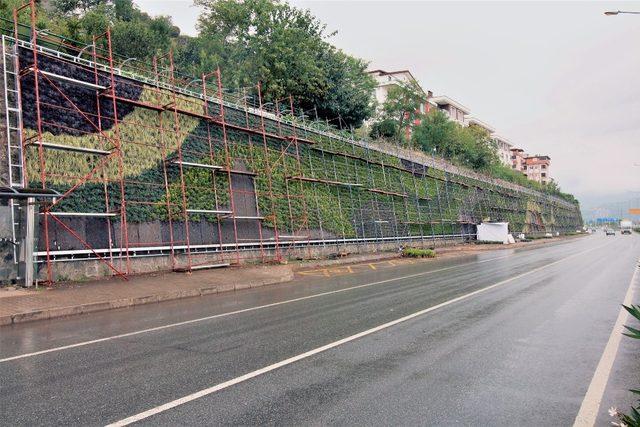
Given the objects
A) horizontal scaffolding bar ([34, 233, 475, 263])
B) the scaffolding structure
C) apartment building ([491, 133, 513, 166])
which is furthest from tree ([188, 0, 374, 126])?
apartment building ([491, 133, 513, 166])

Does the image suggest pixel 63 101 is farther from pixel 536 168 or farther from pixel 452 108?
pixel 536 168

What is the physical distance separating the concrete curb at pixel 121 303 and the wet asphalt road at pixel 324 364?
485 mm

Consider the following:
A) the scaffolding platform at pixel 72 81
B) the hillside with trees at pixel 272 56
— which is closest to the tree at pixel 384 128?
the hillside with trees at pixel 272 56

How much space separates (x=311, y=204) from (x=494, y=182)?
43.4 meters

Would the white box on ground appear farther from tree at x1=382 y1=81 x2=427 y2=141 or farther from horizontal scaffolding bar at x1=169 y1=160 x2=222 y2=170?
horizontal scaffolding bar at x1=169 y1=160 x2=222 y2=170

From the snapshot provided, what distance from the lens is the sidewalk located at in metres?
10.1

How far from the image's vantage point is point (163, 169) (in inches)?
699

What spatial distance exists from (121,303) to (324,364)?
295 inches

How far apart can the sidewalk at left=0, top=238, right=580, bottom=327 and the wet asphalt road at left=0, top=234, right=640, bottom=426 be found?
0.63 m

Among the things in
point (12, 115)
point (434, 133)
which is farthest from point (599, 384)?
point (434, 133)

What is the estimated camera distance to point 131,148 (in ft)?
54.9

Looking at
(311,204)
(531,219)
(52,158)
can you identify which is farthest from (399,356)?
(531,219)

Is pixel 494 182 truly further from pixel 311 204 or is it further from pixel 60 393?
pixel 60 393

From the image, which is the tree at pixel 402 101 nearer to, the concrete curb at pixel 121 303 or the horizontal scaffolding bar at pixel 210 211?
the horizontal scaffolding bar at pixel 210 211
